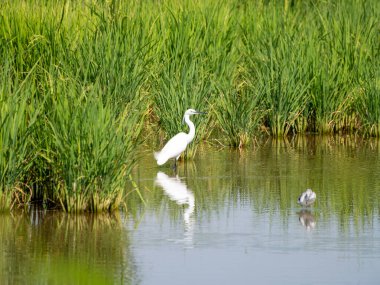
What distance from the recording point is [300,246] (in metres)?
9.55

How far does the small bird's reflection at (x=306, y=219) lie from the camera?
1035cm

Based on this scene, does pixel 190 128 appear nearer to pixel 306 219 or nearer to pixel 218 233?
pixel 306 219

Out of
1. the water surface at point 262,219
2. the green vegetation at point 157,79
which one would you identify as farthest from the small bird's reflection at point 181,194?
the green vegetation at point 157,79

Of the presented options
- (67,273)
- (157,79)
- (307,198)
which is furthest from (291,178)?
(67,273)

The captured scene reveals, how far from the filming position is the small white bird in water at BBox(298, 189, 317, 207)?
10977mm

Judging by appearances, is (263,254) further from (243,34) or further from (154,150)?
(243,34)

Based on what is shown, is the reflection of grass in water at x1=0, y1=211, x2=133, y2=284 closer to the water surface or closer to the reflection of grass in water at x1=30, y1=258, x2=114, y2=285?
the reflection of grass in water at x1=30, y1=258, x2=114, y2=285

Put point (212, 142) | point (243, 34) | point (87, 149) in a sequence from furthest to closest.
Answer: point (243, 34), point (212, 142), point (87, 149)

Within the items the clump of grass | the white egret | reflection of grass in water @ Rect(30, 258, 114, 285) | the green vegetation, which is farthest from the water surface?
the clump of grass

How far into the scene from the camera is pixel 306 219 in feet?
34.9

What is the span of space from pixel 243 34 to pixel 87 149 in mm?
6695

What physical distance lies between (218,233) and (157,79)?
4542 mm

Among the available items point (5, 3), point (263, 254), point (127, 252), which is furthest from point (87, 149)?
point (5, 3)

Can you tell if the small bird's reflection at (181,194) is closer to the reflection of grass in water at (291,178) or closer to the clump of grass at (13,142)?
the reflection of grass in water at (291,178)
